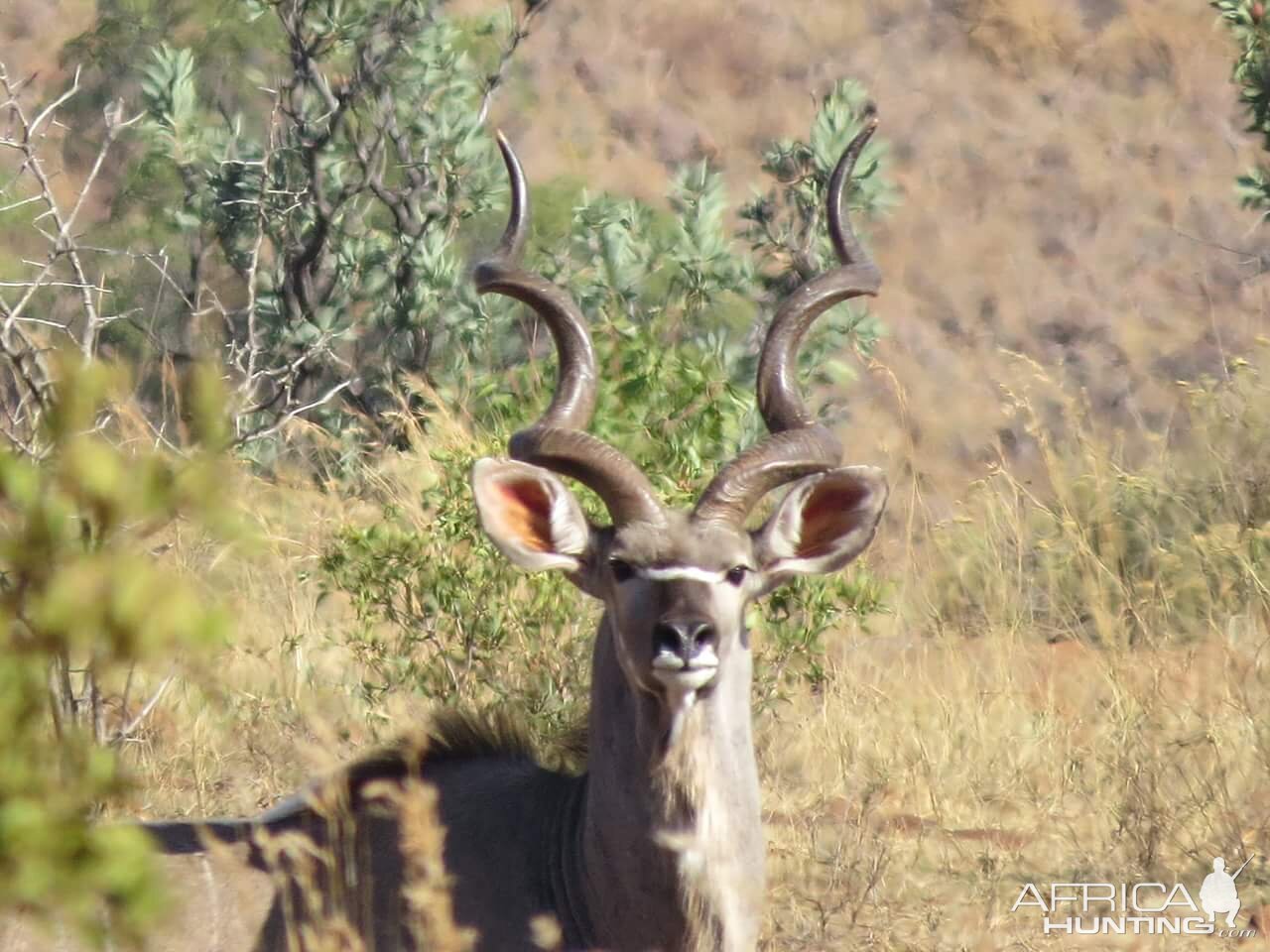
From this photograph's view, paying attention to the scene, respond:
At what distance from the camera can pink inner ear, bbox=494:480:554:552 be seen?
443 centimetres

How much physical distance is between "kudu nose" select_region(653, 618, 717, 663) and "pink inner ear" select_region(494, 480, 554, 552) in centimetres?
57

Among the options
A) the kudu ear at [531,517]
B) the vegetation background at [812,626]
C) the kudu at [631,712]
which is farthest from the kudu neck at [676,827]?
the vegetation background at [812,626]

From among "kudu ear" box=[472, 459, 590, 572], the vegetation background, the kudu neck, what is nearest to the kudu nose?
the kudu neck

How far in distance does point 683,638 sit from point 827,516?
2.33 feet

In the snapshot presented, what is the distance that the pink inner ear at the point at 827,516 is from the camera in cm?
446

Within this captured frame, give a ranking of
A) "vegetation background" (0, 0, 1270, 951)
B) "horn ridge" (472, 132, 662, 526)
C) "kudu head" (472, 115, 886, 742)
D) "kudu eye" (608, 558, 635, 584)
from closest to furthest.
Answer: "kudu head" (472, 115, 886, 742), "kudu eye" (608, 558, 635, 584), "horn ridge" (472, 132, 662, 526), "vegetation background" (0, 0, 1270, 951)

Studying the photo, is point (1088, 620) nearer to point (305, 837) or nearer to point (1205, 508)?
point (1205, 508)

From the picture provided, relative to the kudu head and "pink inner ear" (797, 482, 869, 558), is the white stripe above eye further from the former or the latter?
"pink inner ear" (797, 482, 869, 558)

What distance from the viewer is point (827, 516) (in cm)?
452

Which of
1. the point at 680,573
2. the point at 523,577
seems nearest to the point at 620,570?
the point at 680,573

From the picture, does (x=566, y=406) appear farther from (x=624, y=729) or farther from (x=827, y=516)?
(x=624, y=729)

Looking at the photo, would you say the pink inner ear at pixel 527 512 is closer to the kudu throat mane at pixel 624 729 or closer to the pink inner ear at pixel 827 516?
the kudu throat mane at pixel 624 729

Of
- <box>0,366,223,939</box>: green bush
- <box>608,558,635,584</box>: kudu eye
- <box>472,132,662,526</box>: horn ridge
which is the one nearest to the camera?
<box>0,366,223,939</box>: green bush

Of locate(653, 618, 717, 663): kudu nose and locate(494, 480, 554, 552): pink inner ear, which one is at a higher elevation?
locate(494, 480, 554, 552): pink inner ear
